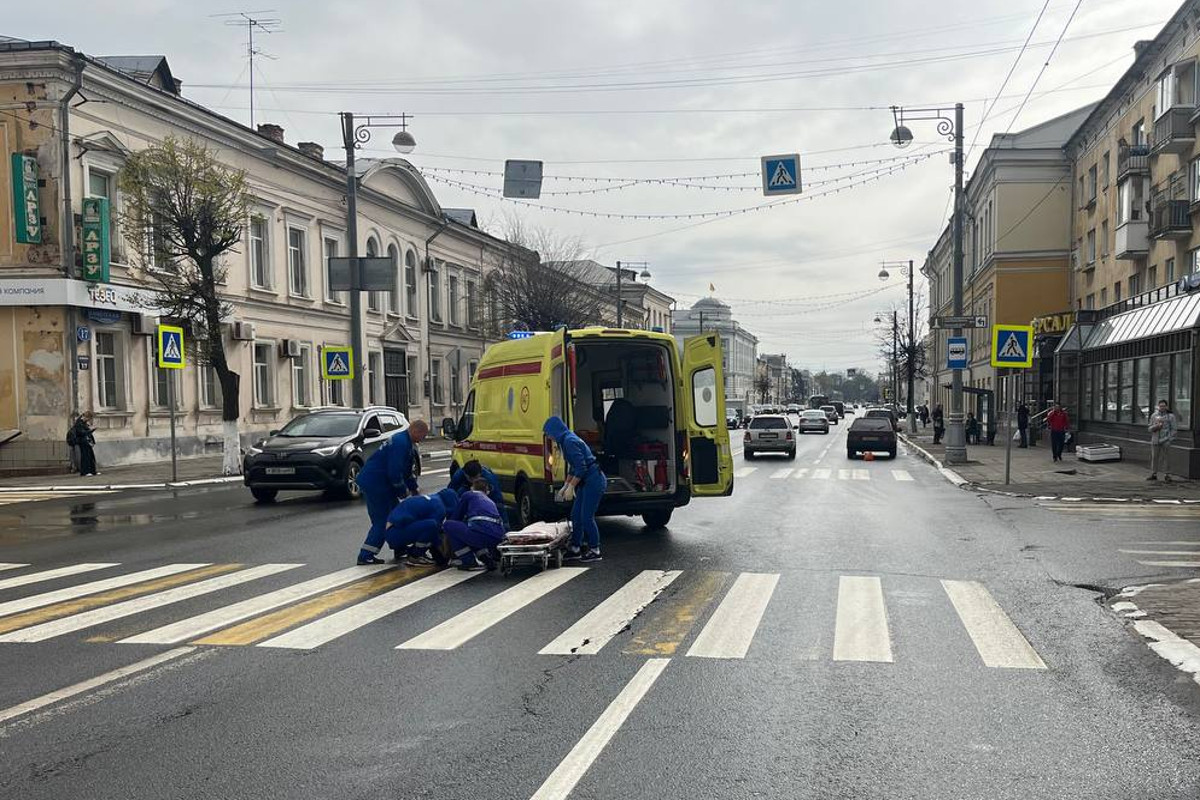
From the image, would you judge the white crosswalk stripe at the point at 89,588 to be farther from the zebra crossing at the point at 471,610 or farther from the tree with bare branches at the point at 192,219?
the tree with bare branches at the point at 192,219

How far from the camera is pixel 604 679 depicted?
19.0 ft

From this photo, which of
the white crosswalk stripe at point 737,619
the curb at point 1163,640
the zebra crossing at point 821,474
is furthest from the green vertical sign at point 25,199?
the curb at point 1163,640

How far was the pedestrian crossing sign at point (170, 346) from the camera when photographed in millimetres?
20516

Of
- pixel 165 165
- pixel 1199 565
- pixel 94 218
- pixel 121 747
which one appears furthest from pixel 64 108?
pixel 1199 565

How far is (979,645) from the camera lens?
6625 millimetres

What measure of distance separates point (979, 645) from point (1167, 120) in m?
28.3

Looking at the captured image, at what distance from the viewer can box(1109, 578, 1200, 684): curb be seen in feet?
20.2

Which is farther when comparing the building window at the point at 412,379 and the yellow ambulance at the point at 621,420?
the building window at the point at 412,379

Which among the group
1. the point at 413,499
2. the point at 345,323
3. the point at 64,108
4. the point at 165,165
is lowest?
the point at 413,499

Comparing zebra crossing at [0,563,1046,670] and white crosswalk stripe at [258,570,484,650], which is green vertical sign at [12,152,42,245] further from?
white crosswalk stripe at [258,570,484,650]

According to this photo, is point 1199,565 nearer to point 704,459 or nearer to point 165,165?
point 704,459

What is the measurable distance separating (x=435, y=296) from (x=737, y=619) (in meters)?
42.8

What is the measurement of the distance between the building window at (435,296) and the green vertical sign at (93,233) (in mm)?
24567

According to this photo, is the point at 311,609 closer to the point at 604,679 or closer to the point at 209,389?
the point at 604,679
